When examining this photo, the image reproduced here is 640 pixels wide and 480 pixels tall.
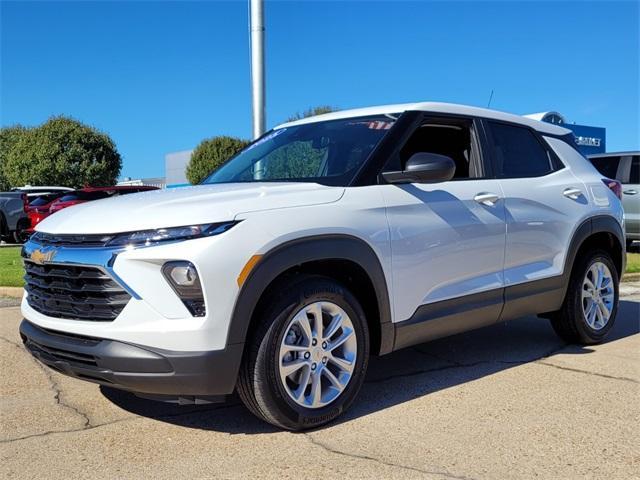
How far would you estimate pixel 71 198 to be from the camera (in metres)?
13.5

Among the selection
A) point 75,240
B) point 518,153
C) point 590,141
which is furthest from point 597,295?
point 590,141

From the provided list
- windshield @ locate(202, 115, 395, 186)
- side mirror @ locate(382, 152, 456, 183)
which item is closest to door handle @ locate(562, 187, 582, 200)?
side mirror @ locate(382, 152, 456, 183)

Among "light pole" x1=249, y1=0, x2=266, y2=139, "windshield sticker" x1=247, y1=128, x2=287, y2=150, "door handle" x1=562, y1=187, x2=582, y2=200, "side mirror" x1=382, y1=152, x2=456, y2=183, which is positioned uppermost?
"light pole" x1=249, y1=0, x2=266, y2=139

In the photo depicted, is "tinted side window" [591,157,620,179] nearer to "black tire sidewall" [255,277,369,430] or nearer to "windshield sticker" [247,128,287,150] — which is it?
"windshield sticker" [247,128,287,150]

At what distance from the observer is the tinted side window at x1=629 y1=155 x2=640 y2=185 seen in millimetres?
12406

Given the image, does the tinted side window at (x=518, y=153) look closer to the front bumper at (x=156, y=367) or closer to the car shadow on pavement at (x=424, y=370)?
the car shadow on pavement at (x=424, y=370)

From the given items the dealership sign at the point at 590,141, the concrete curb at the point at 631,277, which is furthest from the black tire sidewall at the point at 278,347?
the dealership sign at the point at 590,141

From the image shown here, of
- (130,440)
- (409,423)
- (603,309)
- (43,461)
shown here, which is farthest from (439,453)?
(603,309)

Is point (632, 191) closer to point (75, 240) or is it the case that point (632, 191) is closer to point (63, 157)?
point (75, 240)

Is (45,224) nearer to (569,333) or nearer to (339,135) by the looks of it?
(339,135)

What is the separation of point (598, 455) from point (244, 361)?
1.82 metres

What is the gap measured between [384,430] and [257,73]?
23.8 ft

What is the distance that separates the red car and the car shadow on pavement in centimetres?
816

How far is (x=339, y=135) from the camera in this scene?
14.1 feet
